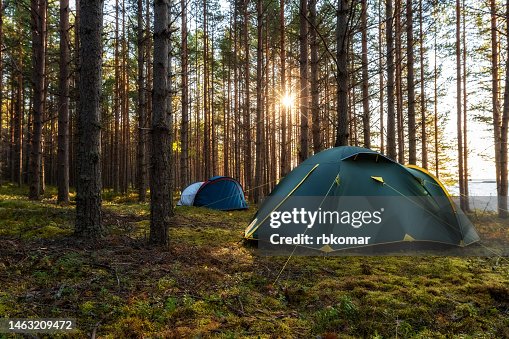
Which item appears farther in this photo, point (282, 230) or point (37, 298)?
point (282, 230)

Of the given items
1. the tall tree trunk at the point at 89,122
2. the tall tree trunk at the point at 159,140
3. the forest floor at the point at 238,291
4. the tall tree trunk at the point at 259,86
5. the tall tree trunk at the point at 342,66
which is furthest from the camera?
the tall tree trunk at the point at 259,86

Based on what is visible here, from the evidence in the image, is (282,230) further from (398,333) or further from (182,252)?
(398,333)

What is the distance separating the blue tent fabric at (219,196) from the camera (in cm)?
1277

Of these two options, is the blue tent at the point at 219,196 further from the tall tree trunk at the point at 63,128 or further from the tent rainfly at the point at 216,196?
the tall tree trunk at the point at 63,128

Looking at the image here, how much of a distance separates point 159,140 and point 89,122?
1275mm

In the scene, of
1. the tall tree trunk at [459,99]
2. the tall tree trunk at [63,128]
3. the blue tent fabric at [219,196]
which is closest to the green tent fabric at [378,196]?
the blue tent fabric at [219,196]

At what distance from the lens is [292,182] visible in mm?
5855

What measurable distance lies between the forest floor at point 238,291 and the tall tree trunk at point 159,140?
409mm

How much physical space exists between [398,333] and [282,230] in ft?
9.77

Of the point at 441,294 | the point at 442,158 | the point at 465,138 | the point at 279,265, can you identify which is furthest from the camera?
the point at 442,158

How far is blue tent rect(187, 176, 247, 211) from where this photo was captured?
12.8m

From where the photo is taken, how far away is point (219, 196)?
13.0 metres

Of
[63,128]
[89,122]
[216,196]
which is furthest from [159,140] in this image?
[216,196]

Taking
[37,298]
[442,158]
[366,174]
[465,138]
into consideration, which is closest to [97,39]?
[37,298]
